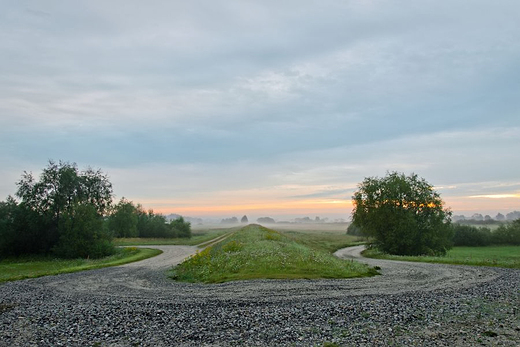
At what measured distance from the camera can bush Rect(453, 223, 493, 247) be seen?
96.9 metres

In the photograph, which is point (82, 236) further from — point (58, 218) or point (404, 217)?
point (404, 217)

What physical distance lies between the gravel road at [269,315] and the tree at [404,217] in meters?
39.6

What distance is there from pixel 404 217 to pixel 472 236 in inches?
1874

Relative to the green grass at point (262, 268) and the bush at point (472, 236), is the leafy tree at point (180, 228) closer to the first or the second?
the bush at point (472, 236)

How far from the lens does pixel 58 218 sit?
70.1m

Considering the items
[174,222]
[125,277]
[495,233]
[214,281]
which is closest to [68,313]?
[214,281]

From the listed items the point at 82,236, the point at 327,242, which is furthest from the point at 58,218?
the point at 327,242

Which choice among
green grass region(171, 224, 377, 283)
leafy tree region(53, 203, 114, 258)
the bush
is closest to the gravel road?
green grass region(171, 224, 377, 283)

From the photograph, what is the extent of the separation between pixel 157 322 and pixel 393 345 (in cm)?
1009

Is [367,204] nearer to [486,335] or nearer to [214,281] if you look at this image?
[214,281]

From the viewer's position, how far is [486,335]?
43.0ft

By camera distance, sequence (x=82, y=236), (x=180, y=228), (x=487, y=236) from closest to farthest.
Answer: (x=82, y=236)
(x=487, y=236)
(x=180, y=228)

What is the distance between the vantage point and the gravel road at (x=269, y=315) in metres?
13.2

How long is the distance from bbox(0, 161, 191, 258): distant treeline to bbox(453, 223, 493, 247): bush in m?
92.5
